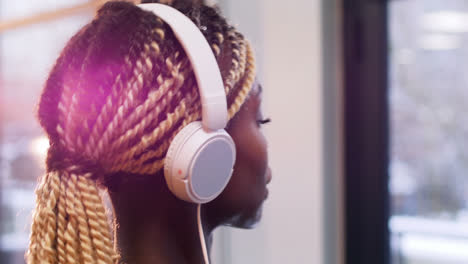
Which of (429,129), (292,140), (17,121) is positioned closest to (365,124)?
(429,129)

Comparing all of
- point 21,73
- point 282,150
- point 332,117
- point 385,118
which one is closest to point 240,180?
point 282,150

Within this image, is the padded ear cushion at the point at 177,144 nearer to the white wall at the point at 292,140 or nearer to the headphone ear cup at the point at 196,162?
the headphone ear cup at the point at 196,162

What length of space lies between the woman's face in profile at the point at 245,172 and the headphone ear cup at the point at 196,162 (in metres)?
0.09

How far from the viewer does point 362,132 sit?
1.57 meters

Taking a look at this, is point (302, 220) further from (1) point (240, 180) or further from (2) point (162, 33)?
(2) point (162, 33)

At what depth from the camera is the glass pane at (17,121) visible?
2342 mm

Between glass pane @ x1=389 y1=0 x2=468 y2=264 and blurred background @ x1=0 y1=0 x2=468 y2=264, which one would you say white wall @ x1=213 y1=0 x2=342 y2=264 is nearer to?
blurred background @ x1=0 y1=0 x2=468 y2=264

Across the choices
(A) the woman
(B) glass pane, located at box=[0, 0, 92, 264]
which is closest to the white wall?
(A) the woman

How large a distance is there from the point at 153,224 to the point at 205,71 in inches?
10.4

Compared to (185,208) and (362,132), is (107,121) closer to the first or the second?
(185,208)

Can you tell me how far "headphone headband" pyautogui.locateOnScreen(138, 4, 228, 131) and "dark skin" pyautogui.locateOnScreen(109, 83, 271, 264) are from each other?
0.40 ft

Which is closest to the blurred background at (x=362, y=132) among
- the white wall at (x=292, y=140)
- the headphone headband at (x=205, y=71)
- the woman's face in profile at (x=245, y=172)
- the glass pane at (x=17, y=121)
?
the white wall at (x=292, y=140)

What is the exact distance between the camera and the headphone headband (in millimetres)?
708

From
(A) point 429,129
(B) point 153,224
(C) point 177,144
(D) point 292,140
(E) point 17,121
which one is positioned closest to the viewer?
(C) point 177,144
